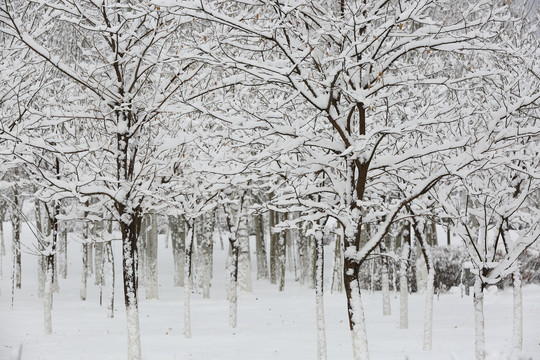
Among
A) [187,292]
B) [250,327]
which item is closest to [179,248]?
[250,327]

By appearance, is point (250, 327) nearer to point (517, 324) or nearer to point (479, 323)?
point (517, 324)

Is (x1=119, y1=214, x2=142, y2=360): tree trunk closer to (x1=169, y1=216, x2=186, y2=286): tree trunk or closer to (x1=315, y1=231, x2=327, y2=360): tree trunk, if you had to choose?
(x1=315, y1=231, x2=327, y2=360): tree trunk

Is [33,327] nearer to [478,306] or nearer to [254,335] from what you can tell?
[254,335]

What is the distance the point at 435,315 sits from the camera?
63.7 ft

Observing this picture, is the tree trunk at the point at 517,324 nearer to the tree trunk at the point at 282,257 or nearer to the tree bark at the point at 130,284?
the tree bark at the point at 130,284

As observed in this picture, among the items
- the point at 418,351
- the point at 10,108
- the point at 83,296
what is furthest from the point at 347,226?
the point at 83,296

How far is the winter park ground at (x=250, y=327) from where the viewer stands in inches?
488

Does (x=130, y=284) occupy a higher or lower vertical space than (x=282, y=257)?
higher

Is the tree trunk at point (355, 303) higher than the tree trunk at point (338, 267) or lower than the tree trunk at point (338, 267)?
higher

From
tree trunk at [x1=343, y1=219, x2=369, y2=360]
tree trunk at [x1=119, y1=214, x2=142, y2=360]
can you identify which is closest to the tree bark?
tree trunk at [x1=119, y1=214, x2=142, y2=360]

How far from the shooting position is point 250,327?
683 inches

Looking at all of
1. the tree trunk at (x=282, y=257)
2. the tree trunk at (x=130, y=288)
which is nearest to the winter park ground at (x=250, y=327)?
the tree trunk at (x=282, y=257)

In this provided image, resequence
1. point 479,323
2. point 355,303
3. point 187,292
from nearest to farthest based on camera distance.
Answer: point 355,303 → point 479,323 → point 187,292

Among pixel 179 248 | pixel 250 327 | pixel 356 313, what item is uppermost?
pixel 356 313
